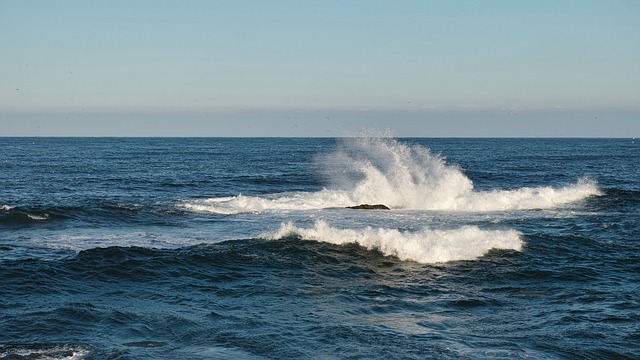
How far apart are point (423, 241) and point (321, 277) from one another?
4.31m

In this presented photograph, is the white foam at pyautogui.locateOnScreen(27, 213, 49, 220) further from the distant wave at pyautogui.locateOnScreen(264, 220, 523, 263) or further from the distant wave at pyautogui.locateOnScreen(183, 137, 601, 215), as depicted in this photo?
the distant wave at pyautogui.locateOnScreen(264, 220, 523, 263)

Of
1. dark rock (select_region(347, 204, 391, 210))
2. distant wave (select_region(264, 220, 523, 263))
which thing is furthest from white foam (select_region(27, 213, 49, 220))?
dark rock (select_region(347, 204, 391, 210))

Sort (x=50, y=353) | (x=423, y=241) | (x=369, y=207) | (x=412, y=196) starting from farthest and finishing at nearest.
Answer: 1. (x=412, y=196)
2. (x=369, y=207)
3. (x=423, y=241)
4. (x=50, y=353)

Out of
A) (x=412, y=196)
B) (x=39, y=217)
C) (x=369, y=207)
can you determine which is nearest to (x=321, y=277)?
(x=39, y=217)

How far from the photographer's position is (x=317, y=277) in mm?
18531

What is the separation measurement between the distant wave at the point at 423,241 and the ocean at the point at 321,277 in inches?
2.5

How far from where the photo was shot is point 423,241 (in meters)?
21.4

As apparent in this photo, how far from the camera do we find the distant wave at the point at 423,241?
20.8 m

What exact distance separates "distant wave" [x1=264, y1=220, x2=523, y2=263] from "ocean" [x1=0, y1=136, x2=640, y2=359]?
0.21 ft

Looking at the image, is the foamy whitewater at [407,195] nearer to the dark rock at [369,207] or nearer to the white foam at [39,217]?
A: the dark rock at [369,207]

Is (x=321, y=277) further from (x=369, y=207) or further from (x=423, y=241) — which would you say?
(x=369, y=207)

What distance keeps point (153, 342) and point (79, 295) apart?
14.7ft

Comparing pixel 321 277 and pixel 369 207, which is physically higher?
pixel 369 207

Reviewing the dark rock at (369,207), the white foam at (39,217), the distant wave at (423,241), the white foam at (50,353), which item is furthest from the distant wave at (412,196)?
the white foam at (50,353)
